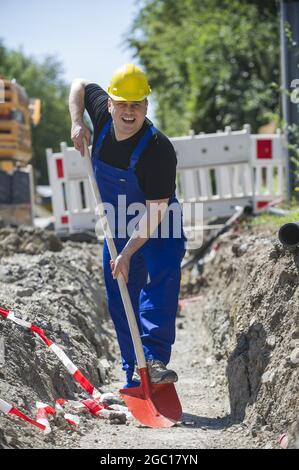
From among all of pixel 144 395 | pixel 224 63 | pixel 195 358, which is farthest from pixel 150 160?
pixel 224 63

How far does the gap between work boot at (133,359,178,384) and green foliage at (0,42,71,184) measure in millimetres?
55413

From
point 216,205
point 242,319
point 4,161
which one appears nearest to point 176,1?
point 4,161

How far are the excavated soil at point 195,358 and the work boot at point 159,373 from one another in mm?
281

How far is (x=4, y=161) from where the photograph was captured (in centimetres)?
1579

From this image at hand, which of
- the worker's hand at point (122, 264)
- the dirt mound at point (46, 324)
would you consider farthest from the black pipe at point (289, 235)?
the dirt mound at point (46, 324)

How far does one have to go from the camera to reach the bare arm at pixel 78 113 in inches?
262

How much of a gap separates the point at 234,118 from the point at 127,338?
19579 millimetres

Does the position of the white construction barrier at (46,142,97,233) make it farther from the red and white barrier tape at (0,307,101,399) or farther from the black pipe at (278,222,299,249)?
the black pipe at (278,222,299,249)

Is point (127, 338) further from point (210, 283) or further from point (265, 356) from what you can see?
point (210, 283)

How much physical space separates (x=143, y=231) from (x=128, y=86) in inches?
36.1

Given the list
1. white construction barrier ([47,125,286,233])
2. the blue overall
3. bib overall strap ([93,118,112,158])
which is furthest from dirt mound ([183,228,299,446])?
white construction barrier ([47,125,286,233])

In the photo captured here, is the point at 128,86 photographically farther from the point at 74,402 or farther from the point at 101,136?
Answer: the point at 74,402

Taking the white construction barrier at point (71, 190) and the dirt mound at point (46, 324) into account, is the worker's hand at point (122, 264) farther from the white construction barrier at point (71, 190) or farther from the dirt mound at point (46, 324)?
the white construction barrier at point (71, 190)

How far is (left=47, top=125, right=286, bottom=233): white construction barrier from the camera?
13195mm
